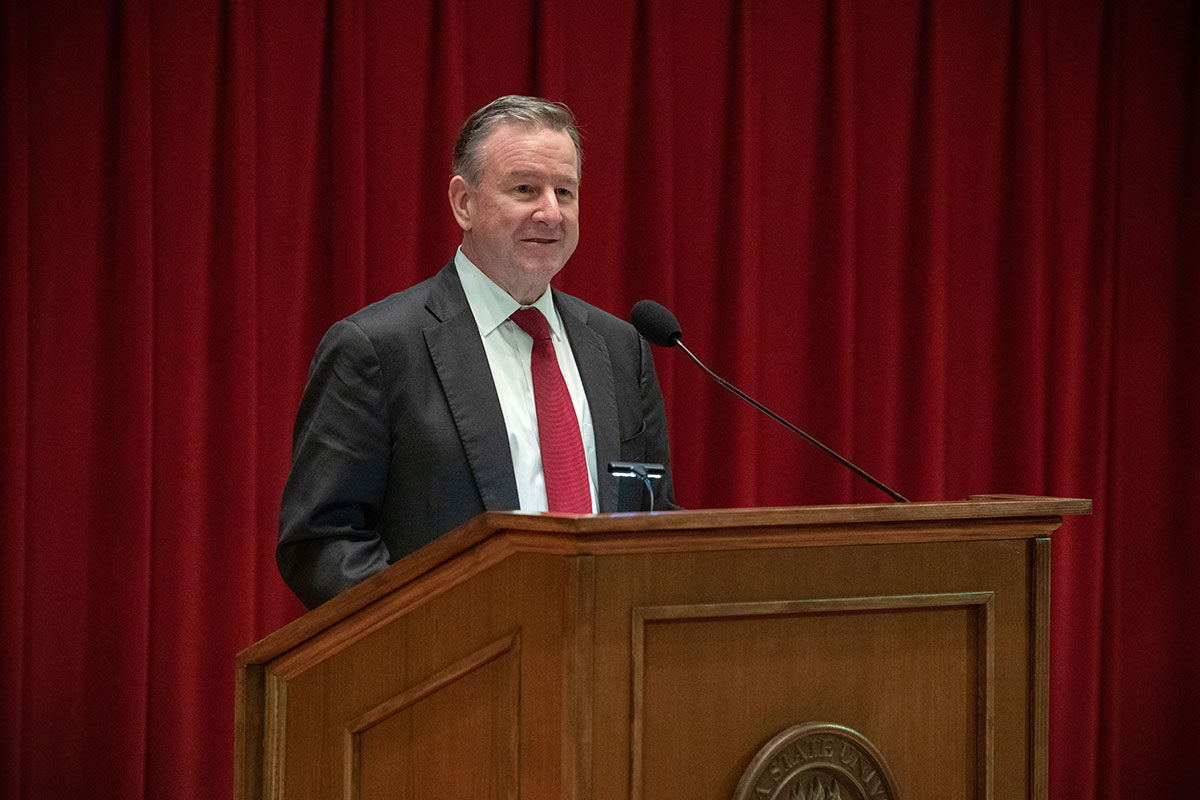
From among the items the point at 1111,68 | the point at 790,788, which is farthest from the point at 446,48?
the point at 790,788

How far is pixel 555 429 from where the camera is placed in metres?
1.85

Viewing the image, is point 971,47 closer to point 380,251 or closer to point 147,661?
point 380,251

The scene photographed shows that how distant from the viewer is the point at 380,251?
2.96 meters

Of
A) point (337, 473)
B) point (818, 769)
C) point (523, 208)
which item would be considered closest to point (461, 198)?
point (523, 208)

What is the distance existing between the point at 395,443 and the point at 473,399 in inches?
5.3

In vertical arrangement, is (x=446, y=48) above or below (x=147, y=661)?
above

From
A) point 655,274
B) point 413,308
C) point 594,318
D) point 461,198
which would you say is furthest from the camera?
point 655,274

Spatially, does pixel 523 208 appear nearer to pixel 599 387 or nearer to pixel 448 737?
pixel 599 387

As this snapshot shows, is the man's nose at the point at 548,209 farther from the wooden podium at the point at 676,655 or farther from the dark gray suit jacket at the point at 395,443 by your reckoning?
the wooden podium at the point at 676,655

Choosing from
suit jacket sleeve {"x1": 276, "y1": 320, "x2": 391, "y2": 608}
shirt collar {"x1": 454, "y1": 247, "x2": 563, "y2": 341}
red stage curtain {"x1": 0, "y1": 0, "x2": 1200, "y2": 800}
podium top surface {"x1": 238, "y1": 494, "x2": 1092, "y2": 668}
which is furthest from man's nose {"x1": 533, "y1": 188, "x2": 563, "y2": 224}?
red stage curtain {"x1": 0, "y1": 0, "x2": 1200, "y2": 800}

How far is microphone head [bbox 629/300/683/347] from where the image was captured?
1.83 meters

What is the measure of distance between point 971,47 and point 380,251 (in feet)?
5.83

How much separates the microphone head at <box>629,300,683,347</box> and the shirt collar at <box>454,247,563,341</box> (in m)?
0.22

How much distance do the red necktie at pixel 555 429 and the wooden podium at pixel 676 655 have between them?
525 mm
